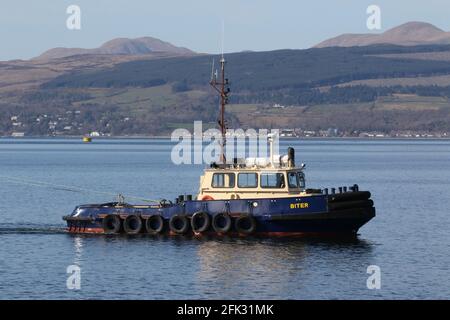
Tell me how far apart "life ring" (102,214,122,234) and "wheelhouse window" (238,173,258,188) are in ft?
20.4

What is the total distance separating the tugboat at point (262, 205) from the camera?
1960 inches

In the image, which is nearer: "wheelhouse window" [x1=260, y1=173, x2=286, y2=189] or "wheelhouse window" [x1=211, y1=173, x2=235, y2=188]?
"wheelhouse window" [x1=260, y1=173, x2=286, y2=189]

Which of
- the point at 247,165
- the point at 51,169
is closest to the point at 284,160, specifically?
the point at 247,165

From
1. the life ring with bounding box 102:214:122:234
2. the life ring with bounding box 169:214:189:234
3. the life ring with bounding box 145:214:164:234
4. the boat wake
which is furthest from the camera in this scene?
the boat wake

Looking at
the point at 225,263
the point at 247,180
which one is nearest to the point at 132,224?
the point at 247,180

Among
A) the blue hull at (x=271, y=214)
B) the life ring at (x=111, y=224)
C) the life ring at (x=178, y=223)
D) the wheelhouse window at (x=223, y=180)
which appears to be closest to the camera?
the blue hull at (x=271, y=214)

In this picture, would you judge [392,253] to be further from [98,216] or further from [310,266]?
[98,216]

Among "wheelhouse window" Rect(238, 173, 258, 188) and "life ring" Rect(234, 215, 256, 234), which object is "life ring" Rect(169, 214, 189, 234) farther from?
"wheelhouse window" Rect(238, 173, 258, 188)

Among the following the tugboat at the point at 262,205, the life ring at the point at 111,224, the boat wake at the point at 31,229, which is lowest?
the boat wake at the point at 31,229

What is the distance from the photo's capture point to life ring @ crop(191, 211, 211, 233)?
50.9 meters

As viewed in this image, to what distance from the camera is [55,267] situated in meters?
45.1

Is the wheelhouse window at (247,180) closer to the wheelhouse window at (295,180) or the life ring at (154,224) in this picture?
the wheelhouse window at (295,180)

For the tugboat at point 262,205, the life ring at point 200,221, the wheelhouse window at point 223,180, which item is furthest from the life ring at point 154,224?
the wheelhouse window at point 223,180


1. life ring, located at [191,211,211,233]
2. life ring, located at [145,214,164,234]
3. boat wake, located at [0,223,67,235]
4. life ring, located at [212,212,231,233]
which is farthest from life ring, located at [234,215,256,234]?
boat wake, located at [0,223,67,235]
